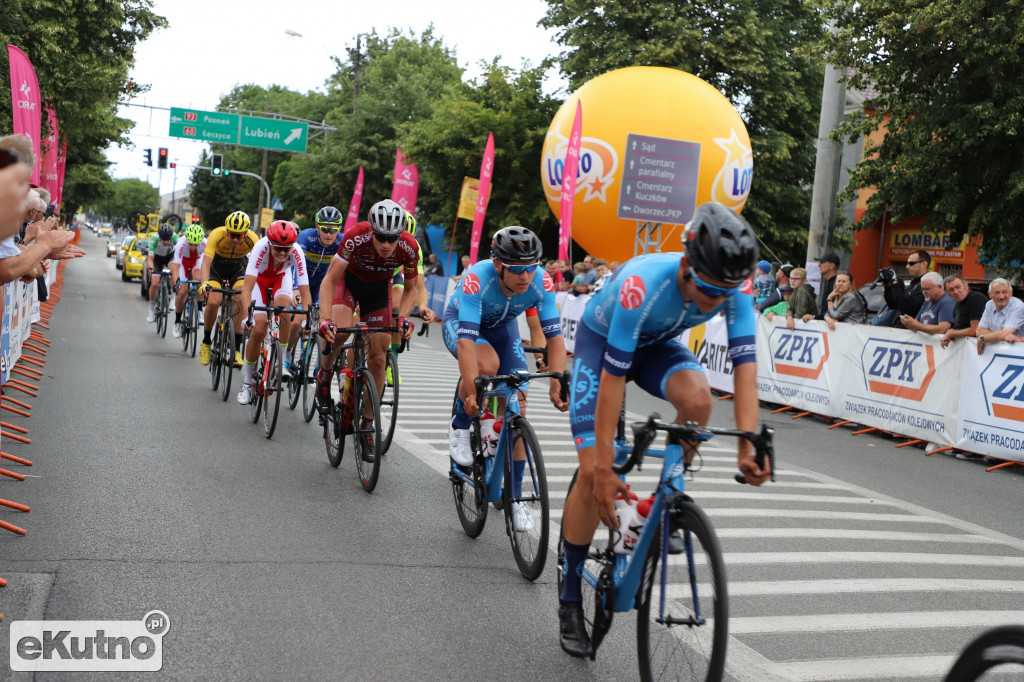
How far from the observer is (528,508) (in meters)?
5.55

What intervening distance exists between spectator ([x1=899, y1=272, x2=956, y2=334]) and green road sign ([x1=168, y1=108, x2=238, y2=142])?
40.5m

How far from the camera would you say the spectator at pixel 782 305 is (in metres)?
15.3

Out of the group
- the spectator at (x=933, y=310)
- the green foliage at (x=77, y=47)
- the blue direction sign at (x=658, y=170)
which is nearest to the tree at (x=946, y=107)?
the spectator at (x=933, y=310)

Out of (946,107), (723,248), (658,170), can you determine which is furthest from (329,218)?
(658,170)

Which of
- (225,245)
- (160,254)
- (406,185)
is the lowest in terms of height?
(160,254)

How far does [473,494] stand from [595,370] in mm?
2153

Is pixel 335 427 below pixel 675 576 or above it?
below

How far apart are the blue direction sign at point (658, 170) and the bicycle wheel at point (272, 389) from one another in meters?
14.7

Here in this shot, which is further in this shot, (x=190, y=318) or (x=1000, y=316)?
(x=190, y=318)

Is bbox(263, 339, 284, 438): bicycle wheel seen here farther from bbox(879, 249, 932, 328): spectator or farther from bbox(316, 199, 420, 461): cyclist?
bbox(879, 249, 932, 328): spectator

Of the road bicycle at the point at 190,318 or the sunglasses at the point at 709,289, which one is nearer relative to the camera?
the sunglasses at the point at 709,289

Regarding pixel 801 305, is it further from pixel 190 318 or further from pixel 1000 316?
pixel 190 318

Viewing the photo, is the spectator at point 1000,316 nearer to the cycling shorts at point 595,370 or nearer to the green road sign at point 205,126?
the cycling shorts at point 595,370

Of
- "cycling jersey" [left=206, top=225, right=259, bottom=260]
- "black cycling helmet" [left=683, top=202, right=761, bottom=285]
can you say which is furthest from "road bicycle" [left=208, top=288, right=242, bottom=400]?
"black cycling helmet" [left=683, top=202, right=761, bottom=285]
